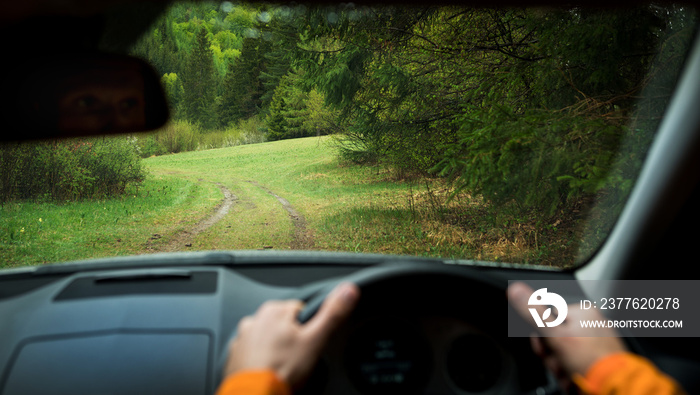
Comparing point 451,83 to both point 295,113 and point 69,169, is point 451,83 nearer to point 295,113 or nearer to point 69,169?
point 295,113

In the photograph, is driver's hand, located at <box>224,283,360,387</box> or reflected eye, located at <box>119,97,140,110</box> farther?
reflected eye, located at <box>119,97,140,110</box>

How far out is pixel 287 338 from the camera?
1.17 metres

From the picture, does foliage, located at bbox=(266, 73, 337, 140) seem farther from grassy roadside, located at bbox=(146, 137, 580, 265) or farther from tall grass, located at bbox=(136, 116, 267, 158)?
tall grass, located at bbox=(136, 116, 267, 158)

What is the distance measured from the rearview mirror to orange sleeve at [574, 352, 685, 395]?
2.24 m

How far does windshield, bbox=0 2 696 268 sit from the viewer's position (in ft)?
14.7

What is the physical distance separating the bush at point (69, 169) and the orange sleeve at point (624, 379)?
4642 mm

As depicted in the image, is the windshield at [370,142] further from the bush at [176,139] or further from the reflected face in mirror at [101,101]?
the reflected face in mirror at [101,101]

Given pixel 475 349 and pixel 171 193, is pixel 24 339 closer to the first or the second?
pixel 475 349

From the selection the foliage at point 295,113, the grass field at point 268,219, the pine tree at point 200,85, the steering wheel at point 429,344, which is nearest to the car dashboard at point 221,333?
the steering wheel at point 429,344

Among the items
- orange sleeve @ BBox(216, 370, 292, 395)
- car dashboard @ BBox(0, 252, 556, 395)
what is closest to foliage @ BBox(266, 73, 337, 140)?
car dashboard @ BBox(0, 252, 556, 395)

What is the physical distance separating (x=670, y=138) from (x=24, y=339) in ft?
9.83

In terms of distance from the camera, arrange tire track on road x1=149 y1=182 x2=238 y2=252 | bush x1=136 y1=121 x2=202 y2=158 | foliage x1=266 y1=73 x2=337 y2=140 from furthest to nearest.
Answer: foliage x1=266 y1=73 x2=337 y2=140 < bush x1=136 y1=121 x2=202 y2=158 < tire track on road x1=149 y1=182 x2=238 y2=252

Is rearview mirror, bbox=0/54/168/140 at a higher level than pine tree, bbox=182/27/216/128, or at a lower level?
higher

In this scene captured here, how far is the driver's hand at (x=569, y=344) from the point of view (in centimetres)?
130
